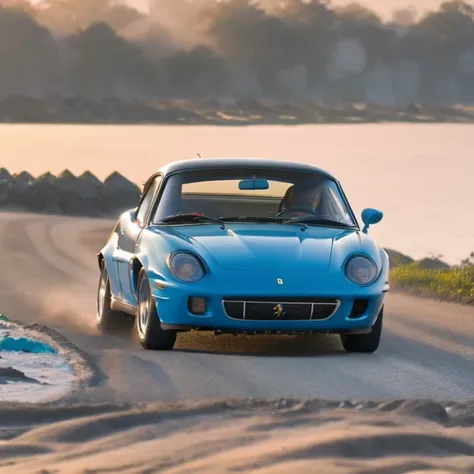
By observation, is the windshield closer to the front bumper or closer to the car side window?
the car side window

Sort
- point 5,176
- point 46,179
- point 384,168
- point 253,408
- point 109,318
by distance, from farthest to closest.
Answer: point 384,168
point 5,176
point 46,179
point 109,318
point 253,408

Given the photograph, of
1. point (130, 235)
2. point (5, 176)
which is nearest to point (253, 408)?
point (130, 235)

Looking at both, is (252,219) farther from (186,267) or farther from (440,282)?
(440,282)

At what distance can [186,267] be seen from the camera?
10984 mm

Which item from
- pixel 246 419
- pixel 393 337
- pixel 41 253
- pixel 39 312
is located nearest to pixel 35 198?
pixel 41 253

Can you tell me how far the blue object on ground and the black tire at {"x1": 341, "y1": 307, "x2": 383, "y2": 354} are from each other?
2.30 metres

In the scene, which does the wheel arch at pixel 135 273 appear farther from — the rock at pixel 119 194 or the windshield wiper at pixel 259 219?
the rock at pixel 119 194

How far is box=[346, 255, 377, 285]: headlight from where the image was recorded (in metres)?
11.2

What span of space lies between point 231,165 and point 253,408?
3955mm

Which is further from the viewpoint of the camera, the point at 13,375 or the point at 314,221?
the point at 314,221

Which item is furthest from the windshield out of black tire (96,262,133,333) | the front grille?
the front grille

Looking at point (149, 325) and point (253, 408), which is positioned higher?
point (149, 325)

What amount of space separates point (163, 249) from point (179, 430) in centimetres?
313

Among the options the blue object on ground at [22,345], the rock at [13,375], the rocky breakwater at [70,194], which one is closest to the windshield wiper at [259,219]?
the blue object on ground at [22,345]
